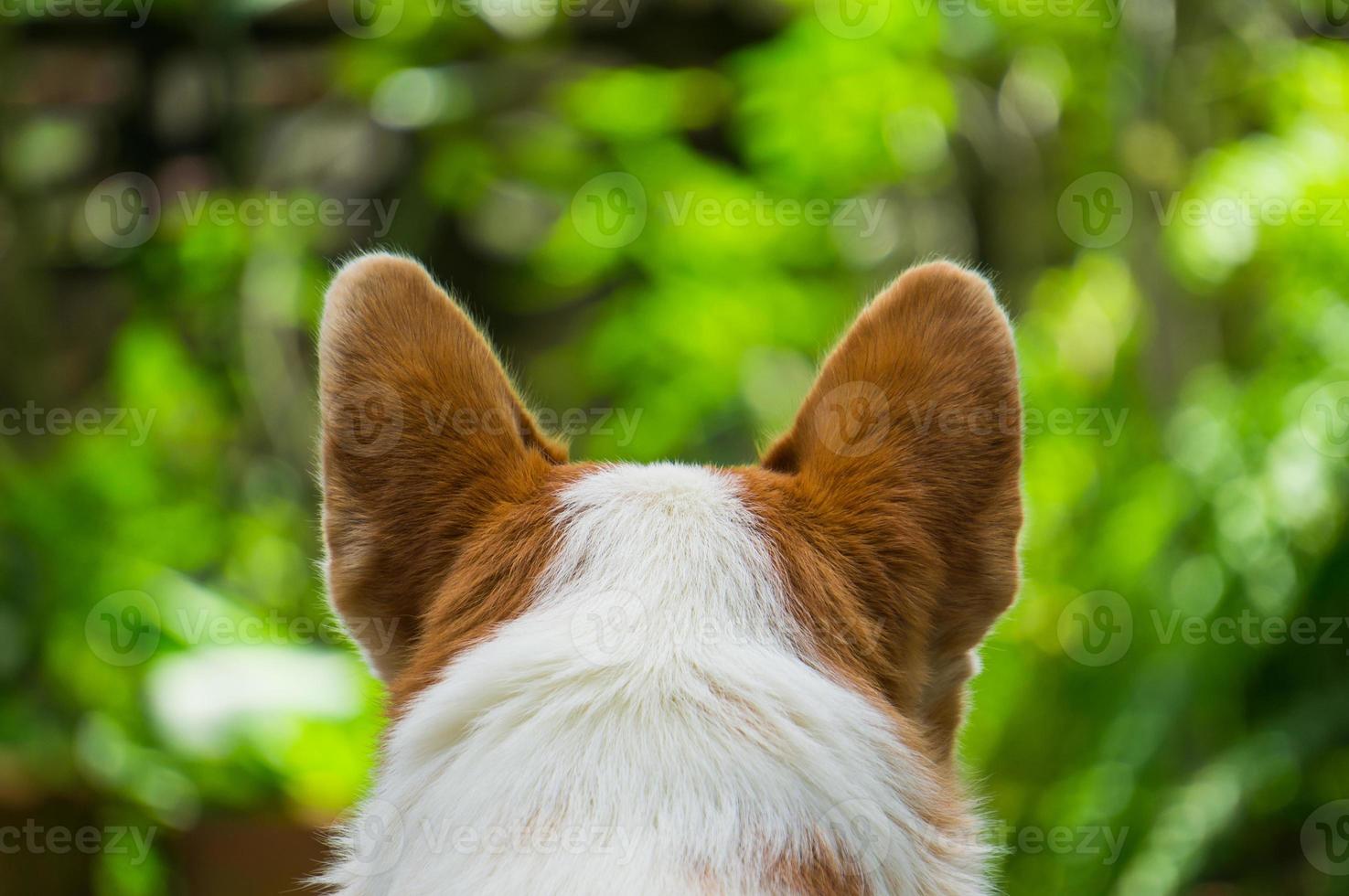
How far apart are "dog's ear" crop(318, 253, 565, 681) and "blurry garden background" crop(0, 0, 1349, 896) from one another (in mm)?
2302

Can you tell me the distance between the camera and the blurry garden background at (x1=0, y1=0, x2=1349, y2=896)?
5301mm

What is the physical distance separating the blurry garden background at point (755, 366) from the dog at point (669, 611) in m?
2.40

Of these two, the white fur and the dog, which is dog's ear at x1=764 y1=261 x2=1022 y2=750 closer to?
the dog

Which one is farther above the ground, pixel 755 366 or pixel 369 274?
pixel 369 274

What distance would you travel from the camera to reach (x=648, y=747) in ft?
5.24

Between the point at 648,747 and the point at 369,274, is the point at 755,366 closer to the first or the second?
the point at 369,274

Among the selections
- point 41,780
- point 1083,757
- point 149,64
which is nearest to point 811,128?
point 1083,757

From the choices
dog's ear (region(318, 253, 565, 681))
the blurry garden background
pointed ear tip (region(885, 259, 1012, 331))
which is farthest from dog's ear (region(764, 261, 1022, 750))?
the blurry garden background

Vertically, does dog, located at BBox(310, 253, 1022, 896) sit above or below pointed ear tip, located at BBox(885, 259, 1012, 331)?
below

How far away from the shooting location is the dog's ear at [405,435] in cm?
193

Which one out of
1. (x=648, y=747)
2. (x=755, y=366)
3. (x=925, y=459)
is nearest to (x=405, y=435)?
(x=648, y=747)

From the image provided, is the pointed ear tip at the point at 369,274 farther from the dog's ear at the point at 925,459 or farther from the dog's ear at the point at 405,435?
the dog's ear at the point at 925,459

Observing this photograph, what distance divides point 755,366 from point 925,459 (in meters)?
4.61

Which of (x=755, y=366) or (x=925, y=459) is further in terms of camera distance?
(x=755, y=366)
